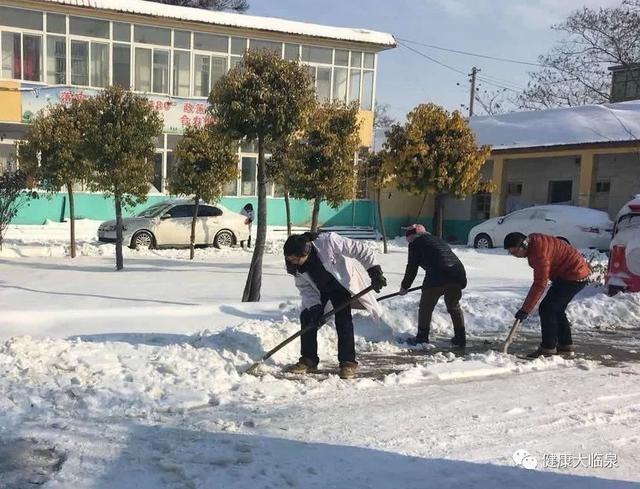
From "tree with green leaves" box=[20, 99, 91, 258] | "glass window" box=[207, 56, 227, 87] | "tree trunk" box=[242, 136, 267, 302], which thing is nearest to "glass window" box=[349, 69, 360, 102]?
"glass window" box=[207, 56, 227, 87]

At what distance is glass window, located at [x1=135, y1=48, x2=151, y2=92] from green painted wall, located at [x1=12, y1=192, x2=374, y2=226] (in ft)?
13.4

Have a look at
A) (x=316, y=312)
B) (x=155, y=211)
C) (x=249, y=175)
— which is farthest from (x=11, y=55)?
(x=316, y=312)

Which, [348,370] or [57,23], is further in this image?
[57,23]

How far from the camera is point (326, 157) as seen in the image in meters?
14.3

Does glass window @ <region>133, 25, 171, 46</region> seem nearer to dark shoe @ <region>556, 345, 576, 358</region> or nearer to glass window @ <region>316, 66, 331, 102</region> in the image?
glass window @ <region>316, 66, 331, 102</region>

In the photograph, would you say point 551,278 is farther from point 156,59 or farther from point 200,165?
point 156,59

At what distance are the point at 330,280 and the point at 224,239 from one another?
12.7m

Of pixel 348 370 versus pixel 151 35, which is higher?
pixel 151 35

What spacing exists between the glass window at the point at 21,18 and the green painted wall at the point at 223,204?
576 centimetres

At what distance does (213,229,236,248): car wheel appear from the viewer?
60.0ft

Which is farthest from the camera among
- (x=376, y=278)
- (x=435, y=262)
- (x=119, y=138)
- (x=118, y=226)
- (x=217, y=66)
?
(x=217, y=66)

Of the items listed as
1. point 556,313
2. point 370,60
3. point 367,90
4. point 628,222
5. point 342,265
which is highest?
point 370,60

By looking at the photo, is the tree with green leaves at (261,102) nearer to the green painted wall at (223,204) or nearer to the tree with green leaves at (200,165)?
the tree with green leaves at (200,165)

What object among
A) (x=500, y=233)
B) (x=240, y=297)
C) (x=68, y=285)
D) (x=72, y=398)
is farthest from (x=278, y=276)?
(x=500, y=233)
